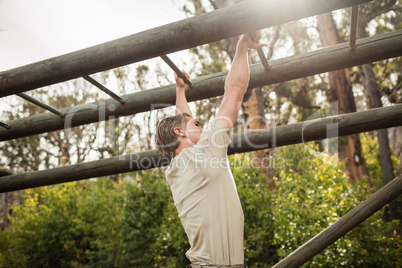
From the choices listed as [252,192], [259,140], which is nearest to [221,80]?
[259,140]

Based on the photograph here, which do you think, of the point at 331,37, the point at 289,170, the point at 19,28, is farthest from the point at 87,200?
the point at 331,37

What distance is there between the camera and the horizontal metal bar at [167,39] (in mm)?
1496

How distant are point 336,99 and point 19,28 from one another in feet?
34.4

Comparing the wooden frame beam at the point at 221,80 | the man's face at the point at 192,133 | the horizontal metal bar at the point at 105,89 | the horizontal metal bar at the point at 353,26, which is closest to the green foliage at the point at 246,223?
the wooden frame beam at the point at 221,80

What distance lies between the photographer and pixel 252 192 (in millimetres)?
6809

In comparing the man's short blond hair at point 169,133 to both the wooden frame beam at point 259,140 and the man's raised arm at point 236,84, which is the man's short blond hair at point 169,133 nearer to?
the man's raised arm at point 236,84

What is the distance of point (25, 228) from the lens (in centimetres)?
1034

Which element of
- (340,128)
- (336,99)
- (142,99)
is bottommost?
(340,128)

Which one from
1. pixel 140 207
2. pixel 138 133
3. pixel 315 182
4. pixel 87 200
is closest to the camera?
pixel 315 182

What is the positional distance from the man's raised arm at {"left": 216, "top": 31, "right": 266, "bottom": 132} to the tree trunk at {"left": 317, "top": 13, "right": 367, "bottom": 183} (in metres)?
10.7

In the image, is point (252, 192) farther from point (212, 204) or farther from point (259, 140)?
point (212, 204)

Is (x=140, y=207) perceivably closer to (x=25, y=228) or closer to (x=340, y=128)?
(x=25, y=228)

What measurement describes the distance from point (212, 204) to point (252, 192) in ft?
17.1

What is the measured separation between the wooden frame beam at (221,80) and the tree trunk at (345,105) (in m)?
9.98
